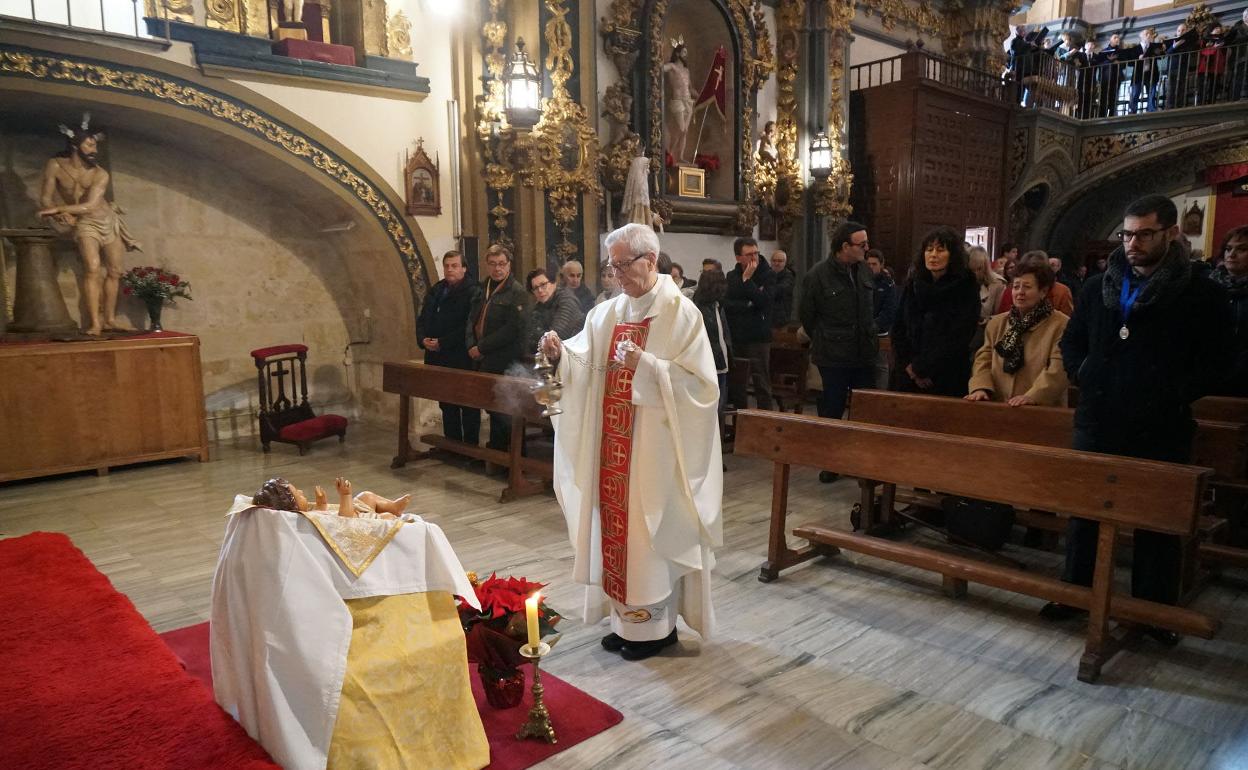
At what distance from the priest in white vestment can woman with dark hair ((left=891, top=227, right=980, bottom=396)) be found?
2.15 m

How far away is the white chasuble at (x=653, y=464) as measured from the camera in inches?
120

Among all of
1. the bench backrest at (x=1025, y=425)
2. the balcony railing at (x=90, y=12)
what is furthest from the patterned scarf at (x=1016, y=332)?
the balcony railing at (x=90, y=12)

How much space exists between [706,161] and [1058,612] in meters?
7.34

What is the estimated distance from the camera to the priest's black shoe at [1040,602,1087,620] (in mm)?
3521

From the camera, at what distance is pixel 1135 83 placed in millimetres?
14828

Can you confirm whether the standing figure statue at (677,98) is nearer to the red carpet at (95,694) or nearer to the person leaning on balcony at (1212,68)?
the red carpet at (95,694)

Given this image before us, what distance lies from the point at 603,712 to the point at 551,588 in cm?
118

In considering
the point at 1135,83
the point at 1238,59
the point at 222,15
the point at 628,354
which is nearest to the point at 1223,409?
the point at 628,354

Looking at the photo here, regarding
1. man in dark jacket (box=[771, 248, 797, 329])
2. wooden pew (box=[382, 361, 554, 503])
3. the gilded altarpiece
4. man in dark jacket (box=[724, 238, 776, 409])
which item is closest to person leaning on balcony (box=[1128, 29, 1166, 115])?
the gilded altarpiece

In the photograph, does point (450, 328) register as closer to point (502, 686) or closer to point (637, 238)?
point (637, 238)

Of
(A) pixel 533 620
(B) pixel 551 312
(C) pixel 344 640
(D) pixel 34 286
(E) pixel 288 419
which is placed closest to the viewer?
(C) pixel 344 640

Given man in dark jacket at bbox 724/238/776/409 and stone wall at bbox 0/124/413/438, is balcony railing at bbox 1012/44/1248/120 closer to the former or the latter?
man in dark jacket at bbox 724/238/776/409

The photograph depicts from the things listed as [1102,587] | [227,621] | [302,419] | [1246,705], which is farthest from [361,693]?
[302,419]

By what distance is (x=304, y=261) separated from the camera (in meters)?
8.10
